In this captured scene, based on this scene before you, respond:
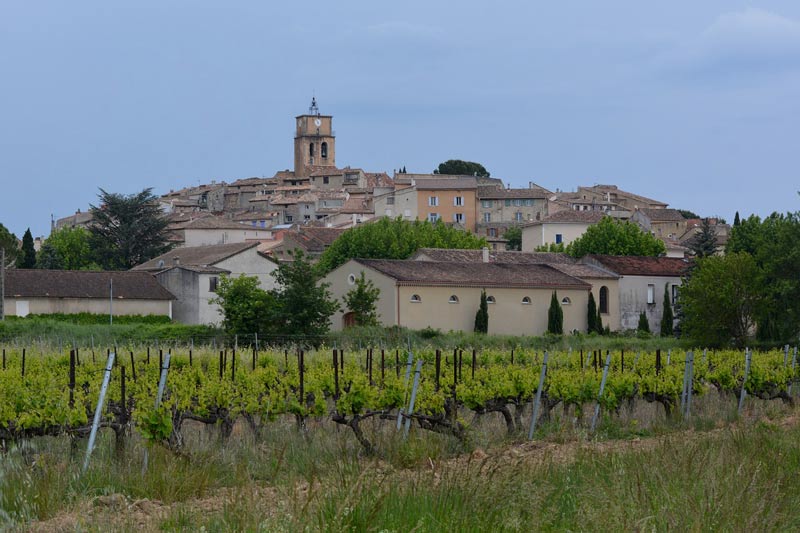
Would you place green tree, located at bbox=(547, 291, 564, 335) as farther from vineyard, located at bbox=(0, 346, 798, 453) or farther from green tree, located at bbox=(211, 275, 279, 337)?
vineyard, located at bbox=(0, 346, 798, 453)

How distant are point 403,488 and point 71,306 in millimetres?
50086

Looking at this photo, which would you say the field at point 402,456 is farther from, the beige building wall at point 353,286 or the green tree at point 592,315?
the green tree at point 592,315

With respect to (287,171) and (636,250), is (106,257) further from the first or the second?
(287,171)

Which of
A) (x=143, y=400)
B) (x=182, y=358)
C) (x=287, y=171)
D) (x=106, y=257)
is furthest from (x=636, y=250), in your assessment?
(x=287, y=171)

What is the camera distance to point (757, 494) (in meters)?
9.85

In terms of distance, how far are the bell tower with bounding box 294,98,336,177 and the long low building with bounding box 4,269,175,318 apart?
102 metres

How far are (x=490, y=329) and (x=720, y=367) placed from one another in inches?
1139

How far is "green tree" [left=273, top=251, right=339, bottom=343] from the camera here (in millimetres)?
46000

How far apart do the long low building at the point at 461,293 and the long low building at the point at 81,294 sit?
950cm

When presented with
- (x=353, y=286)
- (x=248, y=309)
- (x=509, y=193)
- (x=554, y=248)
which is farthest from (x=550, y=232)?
(x=248, y=309)

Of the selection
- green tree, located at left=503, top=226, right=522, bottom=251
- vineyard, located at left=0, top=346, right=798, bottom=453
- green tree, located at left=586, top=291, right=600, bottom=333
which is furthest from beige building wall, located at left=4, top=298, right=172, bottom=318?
green tree, located at left=503, top=226, right=522, bottom=251

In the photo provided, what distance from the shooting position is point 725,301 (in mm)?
47906

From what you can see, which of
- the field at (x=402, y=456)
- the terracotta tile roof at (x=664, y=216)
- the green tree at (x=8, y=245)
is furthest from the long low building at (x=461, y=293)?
the terracotta tile roof at (x=664, y=216)

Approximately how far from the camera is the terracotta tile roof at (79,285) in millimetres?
57625
